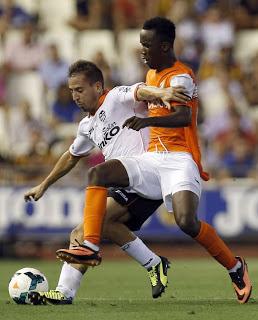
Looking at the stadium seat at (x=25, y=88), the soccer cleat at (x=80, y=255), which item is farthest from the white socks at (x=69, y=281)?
the stadium seat at (x=25, y=88)

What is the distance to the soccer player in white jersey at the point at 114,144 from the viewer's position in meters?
8.80

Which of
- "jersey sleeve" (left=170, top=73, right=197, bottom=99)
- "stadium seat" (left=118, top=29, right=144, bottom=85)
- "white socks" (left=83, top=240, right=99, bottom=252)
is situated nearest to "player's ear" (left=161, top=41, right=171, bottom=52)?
"jersey sleeve" (left=170, top=73, right=197, bottom=99)

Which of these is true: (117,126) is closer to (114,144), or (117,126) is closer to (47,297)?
(114,144)

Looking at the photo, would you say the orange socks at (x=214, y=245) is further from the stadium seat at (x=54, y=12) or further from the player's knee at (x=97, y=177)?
the stadium seat at (x=54, y=12)

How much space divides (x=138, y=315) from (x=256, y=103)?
1091 centimetres

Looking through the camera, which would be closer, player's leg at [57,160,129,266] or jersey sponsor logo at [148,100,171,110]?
player's leg at [57,160,129,266]

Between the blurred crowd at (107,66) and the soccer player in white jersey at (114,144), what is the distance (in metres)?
7.67

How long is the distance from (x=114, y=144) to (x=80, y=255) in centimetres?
122

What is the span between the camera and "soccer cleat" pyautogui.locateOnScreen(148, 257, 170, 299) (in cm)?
898

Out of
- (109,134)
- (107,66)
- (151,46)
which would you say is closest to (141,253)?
(109,134)

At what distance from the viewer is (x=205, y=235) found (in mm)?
8609

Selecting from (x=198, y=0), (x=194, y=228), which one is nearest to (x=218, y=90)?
(x=198, y=0)

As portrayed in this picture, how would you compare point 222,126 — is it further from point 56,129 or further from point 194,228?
point 194,228

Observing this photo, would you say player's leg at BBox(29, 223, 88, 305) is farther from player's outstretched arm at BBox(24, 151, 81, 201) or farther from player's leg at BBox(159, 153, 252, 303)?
player's leg at BBox(159, 153, 252, 303)
